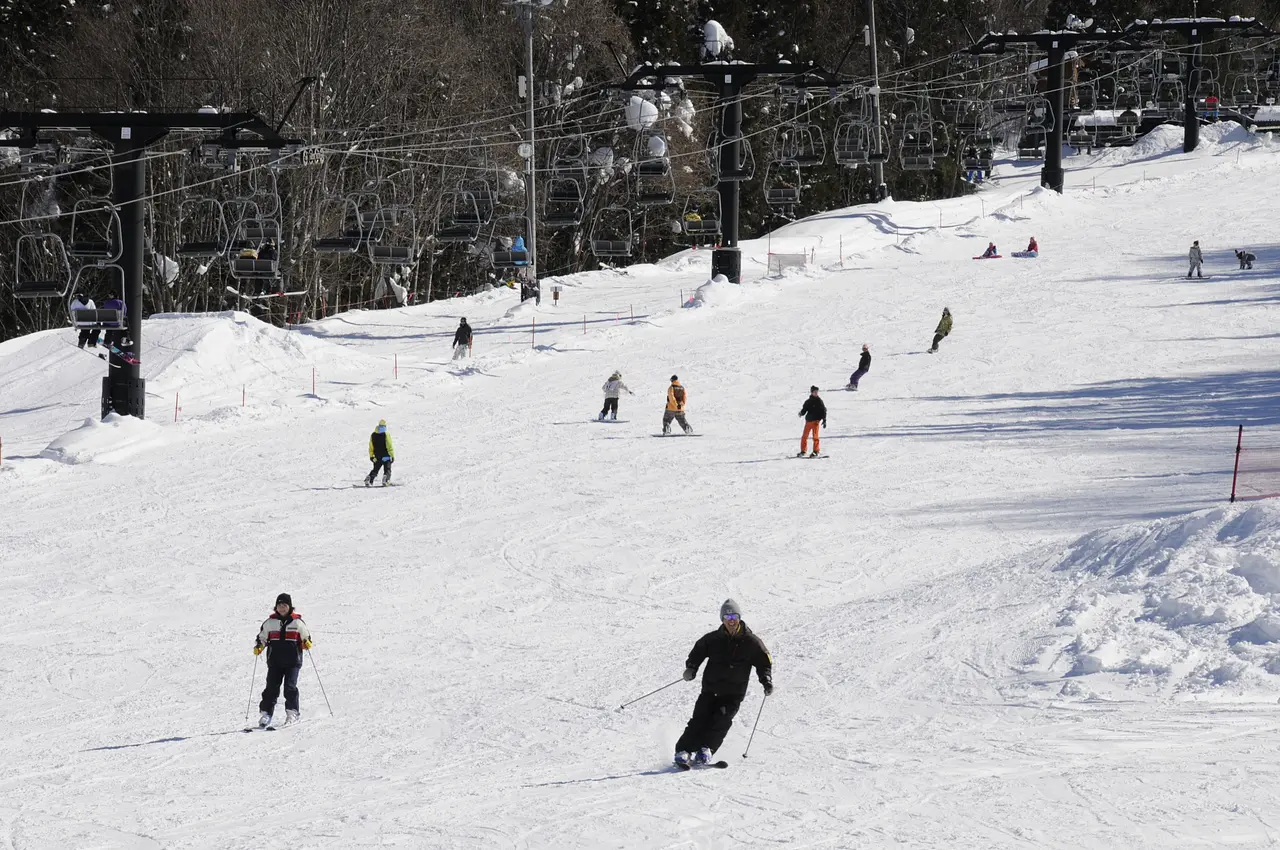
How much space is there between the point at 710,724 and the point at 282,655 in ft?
13.2

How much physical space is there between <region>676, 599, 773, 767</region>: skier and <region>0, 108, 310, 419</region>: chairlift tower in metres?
21.5

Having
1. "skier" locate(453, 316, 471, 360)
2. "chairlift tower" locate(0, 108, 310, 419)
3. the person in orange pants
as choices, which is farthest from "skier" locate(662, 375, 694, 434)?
"skier" locate(453, 316, 471, 360)

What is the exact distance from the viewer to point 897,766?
1075cm

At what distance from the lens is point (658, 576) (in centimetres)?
1878

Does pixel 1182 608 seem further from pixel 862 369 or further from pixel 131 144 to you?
pixel 131 144

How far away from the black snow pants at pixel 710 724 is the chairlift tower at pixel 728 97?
108 feet

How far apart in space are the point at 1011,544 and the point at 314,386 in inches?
729

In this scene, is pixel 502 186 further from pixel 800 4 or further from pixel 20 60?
pixel 800 4

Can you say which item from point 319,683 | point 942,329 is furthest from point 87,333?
point 319,683

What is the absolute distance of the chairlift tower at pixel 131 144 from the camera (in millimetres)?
30188

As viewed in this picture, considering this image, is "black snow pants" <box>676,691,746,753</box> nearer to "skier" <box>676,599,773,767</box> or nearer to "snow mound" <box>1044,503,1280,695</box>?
"skier" <box>676,599,773,767</box>

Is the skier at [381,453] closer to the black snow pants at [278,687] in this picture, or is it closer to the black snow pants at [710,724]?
the black snow pants at [278,687]

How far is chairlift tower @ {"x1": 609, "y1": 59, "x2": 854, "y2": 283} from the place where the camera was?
43.1m

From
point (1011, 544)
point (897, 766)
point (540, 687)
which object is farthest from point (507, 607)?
point (897, 766)
